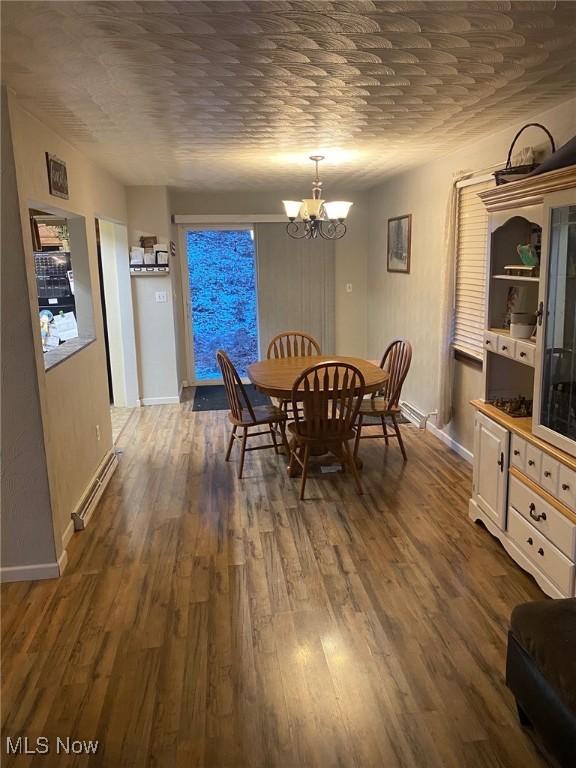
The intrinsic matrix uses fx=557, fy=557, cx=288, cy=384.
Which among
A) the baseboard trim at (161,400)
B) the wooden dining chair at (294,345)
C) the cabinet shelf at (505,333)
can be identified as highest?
the cabinet shelf at (505,333)

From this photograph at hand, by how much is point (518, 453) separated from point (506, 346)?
0.58 meters

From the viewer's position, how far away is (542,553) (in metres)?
2.54

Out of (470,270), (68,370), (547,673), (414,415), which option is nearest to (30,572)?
(68,370)

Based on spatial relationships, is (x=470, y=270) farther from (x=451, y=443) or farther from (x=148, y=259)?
(x=148, y=259)

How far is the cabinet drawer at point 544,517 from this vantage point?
2316 millimetres

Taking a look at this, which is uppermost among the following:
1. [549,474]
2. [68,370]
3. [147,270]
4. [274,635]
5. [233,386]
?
[147,270]

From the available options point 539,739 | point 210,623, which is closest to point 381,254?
point 210,623

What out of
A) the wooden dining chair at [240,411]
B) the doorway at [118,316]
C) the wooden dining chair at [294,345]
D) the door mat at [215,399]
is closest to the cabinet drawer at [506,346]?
the wooden dining chair at [240,411]

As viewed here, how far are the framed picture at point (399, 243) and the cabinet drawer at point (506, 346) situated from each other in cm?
257

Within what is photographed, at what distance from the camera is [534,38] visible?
1940mm

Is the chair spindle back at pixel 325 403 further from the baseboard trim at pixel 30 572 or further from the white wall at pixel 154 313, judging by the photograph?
the white wall at pixel 154 313

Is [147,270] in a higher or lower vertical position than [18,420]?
higher

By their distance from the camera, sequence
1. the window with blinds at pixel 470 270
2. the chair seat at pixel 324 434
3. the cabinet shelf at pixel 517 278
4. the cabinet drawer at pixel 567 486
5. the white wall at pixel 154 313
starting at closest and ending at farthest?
the cabinet drawer at pixel 567 486, the cabinet shelf at pixel 517 278, the chair seat at pixel 324 434, the window with blinds at pixel 470 270, the white wall at pixel 154 313

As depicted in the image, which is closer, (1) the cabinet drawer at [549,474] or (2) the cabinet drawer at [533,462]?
(1) the cabinet drawer at [549,474]
